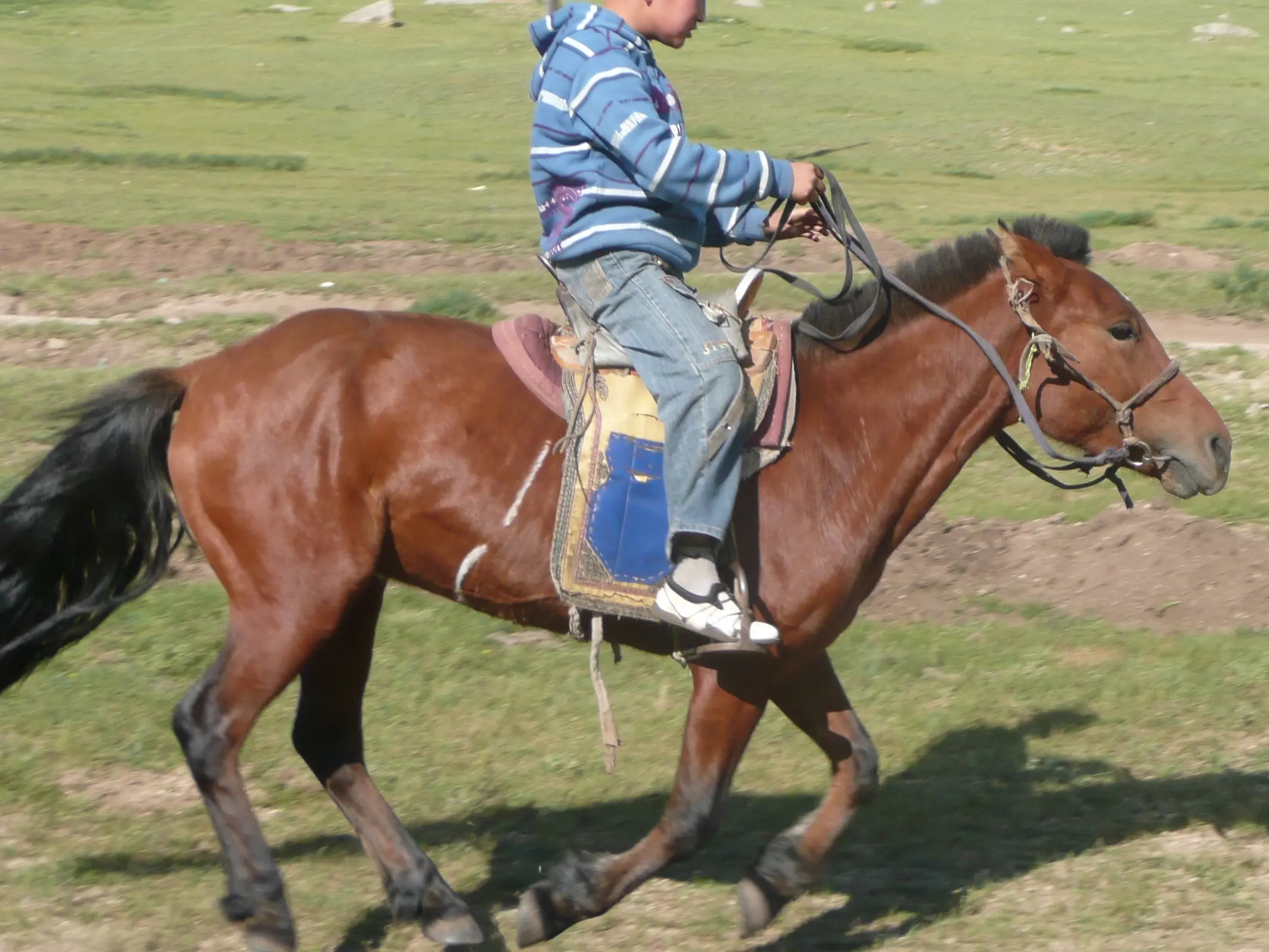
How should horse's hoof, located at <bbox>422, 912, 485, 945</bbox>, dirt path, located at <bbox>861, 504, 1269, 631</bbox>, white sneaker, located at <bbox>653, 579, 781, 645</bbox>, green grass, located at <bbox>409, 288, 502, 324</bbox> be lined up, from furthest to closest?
1. green grass, located at <bbox>409, 288, 502, 324</bbox>
2. dirt path, located at <bbox>861, 504, 1269, 631</bbox>
3. horse's hoof, located at <bbox>422, 912, 485, 945</bbox>
4. white sneaker, located at <bbox>653, 579, 781, 645</bbox>

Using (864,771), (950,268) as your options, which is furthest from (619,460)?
(864,771)

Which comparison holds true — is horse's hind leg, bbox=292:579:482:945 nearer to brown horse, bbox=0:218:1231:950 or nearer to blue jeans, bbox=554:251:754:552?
brown horse, bbox=0:218:1231:950

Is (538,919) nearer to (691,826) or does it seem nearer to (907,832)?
(691,826)

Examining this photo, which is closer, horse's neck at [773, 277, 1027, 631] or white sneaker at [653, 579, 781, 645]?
white sneaker at [653, 579, 781, 645]

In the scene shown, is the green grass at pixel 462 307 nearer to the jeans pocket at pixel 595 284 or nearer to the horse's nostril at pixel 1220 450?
the jeans pocket at pixel 595 284

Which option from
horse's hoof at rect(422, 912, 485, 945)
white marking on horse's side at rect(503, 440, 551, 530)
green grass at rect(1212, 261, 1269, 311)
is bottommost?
green grass at rect(1212, 261, 1269, 311)

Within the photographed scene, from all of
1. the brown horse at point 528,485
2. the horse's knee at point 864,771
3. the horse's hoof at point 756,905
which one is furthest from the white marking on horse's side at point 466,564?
the horse's knee at point 864,771

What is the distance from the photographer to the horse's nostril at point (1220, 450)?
455cm

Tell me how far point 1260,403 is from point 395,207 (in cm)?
1200

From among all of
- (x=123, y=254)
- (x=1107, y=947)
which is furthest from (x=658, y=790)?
(x=123, y=254)

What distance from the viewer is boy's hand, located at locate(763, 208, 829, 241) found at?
488 cm

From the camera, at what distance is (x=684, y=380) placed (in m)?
4.32

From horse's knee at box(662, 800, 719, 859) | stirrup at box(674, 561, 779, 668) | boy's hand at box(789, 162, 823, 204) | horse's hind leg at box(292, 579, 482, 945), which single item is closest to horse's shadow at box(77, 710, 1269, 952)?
horse's hind leg at box(292, 579, 482, 945)

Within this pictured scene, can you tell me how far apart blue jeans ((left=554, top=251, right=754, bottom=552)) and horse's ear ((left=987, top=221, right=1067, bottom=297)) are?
33.5 inches
